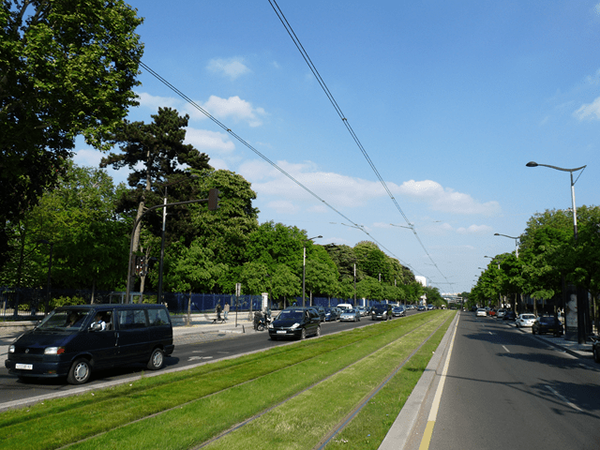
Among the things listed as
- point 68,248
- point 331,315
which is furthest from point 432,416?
point 331,315

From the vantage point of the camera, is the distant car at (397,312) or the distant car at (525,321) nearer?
the distant car at (525,321)

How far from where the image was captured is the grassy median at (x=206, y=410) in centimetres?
600

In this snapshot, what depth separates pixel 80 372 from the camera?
34.2 ft

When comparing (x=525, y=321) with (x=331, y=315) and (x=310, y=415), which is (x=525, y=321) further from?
(x=310, y=415)

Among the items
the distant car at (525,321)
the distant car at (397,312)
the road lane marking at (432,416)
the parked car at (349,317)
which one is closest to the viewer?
the road lane marking at (432,416)

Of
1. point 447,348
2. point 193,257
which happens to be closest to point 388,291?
point 193,257

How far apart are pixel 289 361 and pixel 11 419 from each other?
8534 mm

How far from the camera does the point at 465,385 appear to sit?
10.8 metres

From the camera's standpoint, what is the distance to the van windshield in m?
10.8

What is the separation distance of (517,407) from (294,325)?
15089 millimetres

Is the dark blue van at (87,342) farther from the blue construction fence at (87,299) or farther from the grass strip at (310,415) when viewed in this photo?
the blue construction fence at (87,299)

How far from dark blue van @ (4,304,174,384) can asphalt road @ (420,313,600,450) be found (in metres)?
7.87

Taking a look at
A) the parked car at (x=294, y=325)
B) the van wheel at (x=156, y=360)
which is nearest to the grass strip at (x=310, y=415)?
the van wheel at (x=156, y=360)

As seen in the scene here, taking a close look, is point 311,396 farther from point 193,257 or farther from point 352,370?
point 193,257
